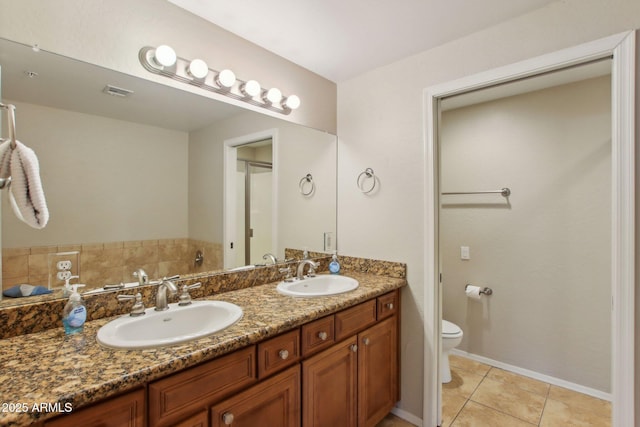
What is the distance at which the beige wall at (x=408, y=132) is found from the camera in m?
1.50

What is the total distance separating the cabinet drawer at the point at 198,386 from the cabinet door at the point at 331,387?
1.08 ft

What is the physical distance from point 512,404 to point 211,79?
2.82 meters

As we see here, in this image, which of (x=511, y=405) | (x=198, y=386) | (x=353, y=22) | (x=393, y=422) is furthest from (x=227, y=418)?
(x=511, y=405)

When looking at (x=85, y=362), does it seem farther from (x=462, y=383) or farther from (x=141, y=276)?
(x=462, y=383)

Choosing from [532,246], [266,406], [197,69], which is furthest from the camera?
[532,246]

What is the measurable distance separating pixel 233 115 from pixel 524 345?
2784 millimetres

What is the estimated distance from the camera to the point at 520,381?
240 cm

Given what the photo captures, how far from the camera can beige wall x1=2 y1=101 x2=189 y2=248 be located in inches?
46.7

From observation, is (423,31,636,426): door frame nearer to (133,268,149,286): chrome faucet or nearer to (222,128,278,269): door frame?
(222,128,278,269): door frame

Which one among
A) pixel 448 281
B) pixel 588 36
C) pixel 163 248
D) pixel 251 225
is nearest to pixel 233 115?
pixel 251 225

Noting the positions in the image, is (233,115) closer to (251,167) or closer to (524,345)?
(251,167)

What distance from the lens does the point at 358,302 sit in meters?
1.62

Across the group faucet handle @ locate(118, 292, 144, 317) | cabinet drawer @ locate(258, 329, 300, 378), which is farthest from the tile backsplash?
cabinet drawer @ locate(258, 329, 300, 378)

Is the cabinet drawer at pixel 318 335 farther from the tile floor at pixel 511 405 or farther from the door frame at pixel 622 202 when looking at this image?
the door frame at pixel 622 202
